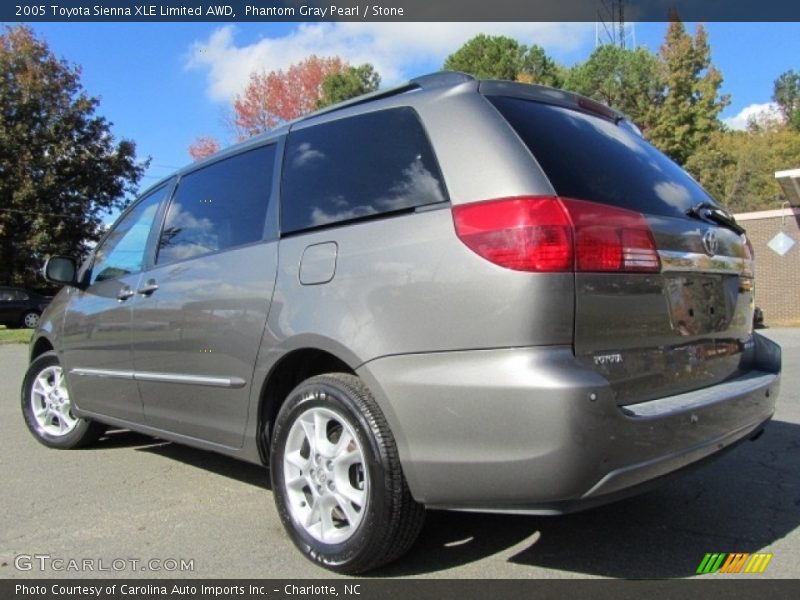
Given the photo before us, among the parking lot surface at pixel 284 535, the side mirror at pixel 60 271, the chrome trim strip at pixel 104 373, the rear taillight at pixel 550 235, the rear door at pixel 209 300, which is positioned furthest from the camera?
the side mirror at pixel 60 271

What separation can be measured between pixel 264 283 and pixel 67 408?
9.25 ft

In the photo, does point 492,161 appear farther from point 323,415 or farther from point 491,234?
point 323,415

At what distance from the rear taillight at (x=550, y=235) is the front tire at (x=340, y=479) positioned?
0.77 metres

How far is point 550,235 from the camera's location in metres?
2.33

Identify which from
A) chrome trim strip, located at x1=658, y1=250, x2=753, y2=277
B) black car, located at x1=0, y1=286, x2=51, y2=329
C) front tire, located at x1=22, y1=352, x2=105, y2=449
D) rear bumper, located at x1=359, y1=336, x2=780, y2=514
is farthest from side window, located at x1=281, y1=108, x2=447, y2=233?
black car, located at x1=0, y1=286, x2=51, y2=329

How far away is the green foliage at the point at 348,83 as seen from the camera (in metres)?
32.5

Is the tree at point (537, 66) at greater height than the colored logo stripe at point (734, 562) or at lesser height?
greater

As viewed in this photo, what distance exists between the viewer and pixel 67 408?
16.6 ft

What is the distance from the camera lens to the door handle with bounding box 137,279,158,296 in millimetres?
3904

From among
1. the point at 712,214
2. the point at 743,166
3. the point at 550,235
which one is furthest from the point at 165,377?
the point at 743,166

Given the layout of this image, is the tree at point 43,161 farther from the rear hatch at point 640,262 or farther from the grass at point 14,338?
the rear hatch at point 640,262

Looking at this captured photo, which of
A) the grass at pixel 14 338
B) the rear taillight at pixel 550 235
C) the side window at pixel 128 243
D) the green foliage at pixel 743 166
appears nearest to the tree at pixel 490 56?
the green foliage at pixel 743 166

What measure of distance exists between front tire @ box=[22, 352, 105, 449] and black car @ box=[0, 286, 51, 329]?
65.8ft

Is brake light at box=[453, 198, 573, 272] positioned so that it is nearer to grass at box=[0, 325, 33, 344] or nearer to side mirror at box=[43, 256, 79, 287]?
side mirror at box=[43, 256, 79, 287]
